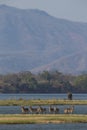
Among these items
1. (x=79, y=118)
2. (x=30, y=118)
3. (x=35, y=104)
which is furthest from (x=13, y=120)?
(x=35, y=104)

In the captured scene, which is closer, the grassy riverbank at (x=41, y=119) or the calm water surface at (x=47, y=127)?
the calm water surface at (x=47, y=127)

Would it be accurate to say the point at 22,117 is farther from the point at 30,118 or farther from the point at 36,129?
the point at 36,129

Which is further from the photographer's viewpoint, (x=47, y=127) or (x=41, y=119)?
(x=41, y=119)

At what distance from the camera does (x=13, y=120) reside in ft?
171

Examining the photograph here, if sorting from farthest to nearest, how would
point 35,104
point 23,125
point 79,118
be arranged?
point 35,104 < point 79,118 < point 23,125

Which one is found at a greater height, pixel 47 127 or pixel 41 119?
pixel 41 119

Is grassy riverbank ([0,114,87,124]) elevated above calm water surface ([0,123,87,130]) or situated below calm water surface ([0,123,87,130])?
above

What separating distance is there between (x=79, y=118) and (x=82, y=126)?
4.57 m

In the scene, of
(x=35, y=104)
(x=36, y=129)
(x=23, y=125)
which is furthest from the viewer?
(x=35, y=104)

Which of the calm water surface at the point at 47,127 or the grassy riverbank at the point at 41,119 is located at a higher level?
the grassy riverbank at the point at 41,119

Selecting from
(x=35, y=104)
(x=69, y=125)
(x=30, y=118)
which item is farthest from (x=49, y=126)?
(x=35, y=104)

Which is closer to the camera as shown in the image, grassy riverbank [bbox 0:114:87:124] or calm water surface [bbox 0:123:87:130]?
calm water surface [bbox 0:123:87:130]

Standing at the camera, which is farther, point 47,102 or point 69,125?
point 47,102

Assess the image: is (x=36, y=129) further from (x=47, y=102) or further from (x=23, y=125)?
(x=47, y=102)
